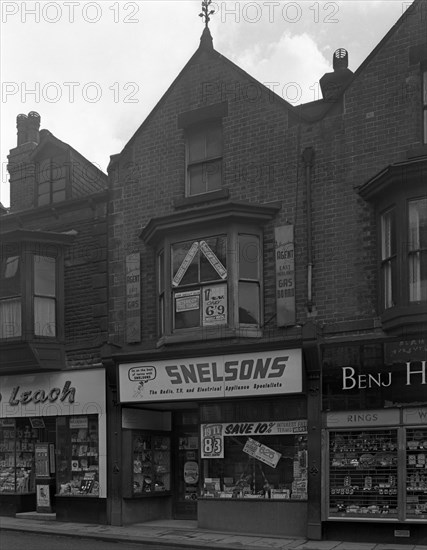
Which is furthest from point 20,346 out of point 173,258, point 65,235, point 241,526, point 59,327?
point 241,526

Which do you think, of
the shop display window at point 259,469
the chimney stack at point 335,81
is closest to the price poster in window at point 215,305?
the shop display window at point 259,469

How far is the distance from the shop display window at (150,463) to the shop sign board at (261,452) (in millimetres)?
2923

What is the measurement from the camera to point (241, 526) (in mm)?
15531

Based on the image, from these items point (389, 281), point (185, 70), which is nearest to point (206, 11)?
point (185, 70)

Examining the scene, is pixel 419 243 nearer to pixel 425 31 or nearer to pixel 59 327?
pixel 425 31

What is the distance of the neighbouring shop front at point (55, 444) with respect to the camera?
→ 17.6 metres

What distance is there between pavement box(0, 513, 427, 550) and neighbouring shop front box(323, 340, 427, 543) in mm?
453

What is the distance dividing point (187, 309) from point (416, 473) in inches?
225

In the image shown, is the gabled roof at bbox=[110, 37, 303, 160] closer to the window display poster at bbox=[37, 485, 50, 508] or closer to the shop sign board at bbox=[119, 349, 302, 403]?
the shop sign board at bbox=[119, 349, 302, 403]

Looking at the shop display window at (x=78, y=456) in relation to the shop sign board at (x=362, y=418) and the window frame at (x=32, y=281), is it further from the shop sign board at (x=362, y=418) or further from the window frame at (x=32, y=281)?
the shop sign board at (x=362, y=418)

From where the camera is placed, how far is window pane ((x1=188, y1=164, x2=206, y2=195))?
56.1ft

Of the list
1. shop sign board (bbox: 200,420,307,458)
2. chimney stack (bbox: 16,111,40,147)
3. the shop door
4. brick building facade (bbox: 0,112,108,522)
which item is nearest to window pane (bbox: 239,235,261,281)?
shop sign board (bbox: 200,420,307,458)

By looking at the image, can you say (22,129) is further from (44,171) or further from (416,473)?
(416,473)

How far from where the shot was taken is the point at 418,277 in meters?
13.9
